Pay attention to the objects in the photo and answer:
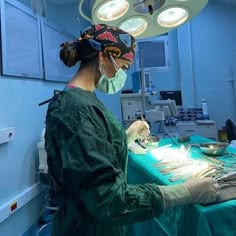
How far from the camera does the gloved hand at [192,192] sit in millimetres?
814

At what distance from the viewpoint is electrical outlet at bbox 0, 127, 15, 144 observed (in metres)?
1.88

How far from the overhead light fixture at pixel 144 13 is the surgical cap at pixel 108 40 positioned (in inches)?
14.0

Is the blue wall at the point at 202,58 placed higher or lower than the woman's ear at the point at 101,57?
higher

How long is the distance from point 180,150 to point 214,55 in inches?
114

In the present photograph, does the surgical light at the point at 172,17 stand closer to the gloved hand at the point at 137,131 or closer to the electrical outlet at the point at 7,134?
the gloved hand at the point at 137,131

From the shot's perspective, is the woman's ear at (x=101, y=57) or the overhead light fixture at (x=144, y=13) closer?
the woman's ear at (x=101, y=57)

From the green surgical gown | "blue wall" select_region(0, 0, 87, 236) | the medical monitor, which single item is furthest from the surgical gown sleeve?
the medical monitor

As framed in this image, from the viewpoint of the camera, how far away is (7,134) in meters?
1.94

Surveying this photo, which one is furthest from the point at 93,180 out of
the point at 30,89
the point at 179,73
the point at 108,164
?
the point at 179,73

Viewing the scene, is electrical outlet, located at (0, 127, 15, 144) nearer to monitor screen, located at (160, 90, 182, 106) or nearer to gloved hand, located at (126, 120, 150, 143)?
gloved hand, located at (126, 120, 150, 143)

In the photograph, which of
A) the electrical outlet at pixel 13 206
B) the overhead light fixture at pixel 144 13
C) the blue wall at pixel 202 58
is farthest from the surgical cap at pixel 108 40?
the blue wall at pixel 202 58

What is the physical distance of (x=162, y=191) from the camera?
81cm

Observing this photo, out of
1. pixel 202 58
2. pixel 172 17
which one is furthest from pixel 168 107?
pixel 202 58

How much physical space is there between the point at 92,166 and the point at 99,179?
Result: 0.04 metres
